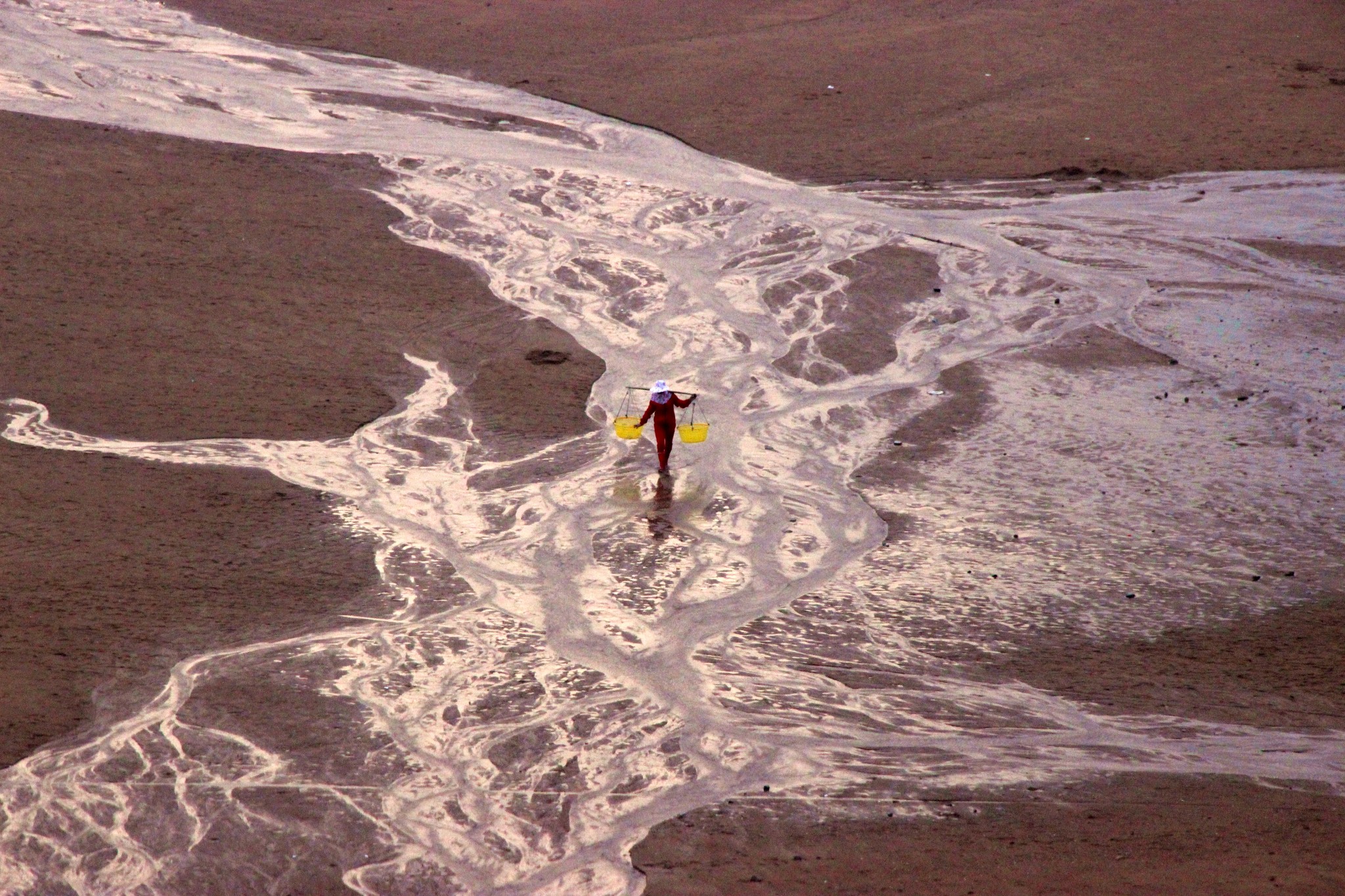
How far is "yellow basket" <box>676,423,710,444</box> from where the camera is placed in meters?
15.1

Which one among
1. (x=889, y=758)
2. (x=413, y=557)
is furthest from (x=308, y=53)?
(x=889, y=758)

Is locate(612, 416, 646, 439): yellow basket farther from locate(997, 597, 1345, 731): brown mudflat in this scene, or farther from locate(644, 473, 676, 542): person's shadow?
locate(997, 597, 1345, 731): brown mudflat

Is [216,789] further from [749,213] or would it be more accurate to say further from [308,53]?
[308,53]

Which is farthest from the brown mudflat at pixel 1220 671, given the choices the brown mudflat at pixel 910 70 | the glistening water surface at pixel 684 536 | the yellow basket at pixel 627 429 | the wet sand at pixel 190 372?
the brown mudflat at pixel 910 70

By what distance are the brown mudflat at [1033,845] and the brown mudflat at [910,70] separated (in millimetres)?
17011

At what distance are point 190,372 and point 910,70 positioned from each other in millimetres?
17934

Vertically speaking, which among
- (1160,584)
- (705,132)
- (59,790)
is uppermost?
(705,132)

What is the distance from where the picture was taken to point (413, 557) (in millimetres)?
13117

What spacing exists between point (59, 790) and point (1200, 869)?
287 inches

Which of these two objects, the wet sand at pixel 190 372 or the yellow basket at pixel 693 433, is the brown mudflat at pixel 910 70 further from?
the yellow basket at pixel 693 433

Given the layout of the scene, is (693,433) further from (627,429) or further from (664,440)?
(627,429)

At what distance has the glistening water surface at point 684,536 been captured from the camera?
9.56m

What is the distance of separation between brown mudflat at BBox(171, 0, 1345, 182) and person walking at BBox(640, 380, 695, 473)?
11.4m

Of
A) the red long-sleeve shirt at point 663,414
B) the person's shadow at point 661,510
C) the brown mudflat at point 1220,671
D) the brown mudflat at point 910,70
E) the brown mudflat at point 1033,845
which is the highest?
the brown mudflat at point 910,70
